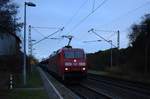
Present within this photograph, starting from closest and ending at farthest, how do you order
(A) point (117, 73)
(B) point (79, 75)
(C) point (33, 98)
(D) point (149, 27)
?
(C) point (33, 98) → (B) point (79, 75) → (D) point (149, 27) → (A) point (117, 73)

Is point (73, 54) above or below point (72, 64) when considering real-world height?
above

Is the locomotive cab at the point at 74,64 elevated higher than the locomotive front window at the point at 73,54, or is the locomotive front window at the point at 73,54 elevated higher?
the locomotive front window at the point at 73,54

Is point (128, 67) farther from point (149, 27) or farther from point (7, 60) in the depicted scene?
point (7, 60)

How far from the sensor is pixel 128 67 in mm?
63438

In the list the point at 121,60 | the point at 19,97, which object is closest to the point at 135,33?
the point at 121,60

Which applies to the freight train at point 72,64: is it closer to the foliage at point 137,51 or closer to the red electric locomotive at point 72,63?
the red electric locomotive at point 72,63

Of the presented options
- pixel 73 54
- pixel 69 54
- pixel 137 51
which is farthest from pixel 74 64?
pixel 137 51

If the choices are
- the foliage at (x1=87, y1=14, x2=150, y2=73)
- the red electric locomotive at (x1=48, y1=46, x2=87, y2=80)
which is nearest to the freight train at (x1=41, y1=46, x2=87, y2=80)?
the red electric locomotive at (x1=48, y1=46, x2=87, y2=80)

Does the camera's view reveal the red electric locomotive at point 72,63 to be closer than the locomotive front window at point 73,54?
Yes

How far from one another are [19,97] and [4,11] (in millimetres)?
10981

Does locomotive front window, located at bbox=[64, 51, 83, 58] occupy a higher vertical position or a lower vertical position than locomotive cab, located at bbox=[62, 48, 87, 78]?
higher

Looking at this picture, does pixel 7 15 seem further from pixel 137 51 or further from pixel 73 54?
pixel 137 51

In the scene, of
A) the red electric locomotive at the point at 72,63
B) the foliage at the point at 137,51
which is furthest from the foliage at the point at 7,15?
the foliage at the point at 137,51

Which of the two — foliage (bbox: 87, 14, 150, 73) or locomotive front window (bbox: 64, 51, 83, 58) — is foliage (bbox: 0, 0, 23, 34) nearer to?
locomotive front window (bbox: 64, 51, 83, 58)
